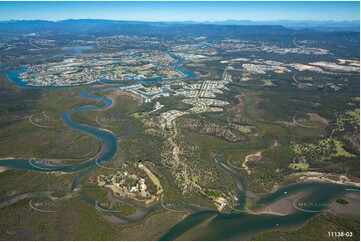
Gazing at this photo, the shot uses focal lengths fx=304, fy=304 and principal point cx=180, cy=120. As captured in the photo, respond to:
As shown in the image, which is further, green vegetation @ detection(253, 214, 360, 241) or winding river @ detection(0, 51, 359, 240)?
winding river @ detection(0, 51, 359, 240)

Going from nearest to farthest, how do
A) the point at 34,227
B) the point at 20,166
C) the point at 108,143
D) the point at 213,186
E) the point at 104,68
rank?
1. the point at 34,227
2. the point at 213,186
3. the point at 20,166
4. the point at 108,143
5. the point at 104,68

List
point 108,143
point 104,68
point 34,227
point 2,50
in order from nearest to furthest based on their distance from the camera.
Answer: point 34,227 < point 108,143 < point 104,68 < point 2,50

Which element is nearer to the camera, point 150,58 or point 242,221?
point 242,221

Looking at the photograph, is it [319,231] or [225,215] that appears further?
[225,215]

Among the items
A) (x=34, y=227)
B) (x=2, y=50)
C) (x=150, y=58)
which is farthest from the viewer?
(x=2, y=50)

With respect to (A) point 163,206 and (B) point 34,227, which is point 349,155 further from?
(B) point 34,227

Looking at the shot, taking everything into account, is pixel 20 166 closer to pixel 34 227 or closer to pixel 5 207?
pixel 5 207

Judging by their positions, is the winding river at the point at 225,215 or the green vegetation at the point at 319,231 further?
the winding river at the point at 225,215

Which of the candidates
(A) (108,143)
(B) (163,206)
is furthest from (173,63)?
(B) (163,206)

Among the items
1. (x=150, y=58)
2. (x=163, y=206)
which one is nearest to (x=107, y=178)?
(x=163, y=206)
